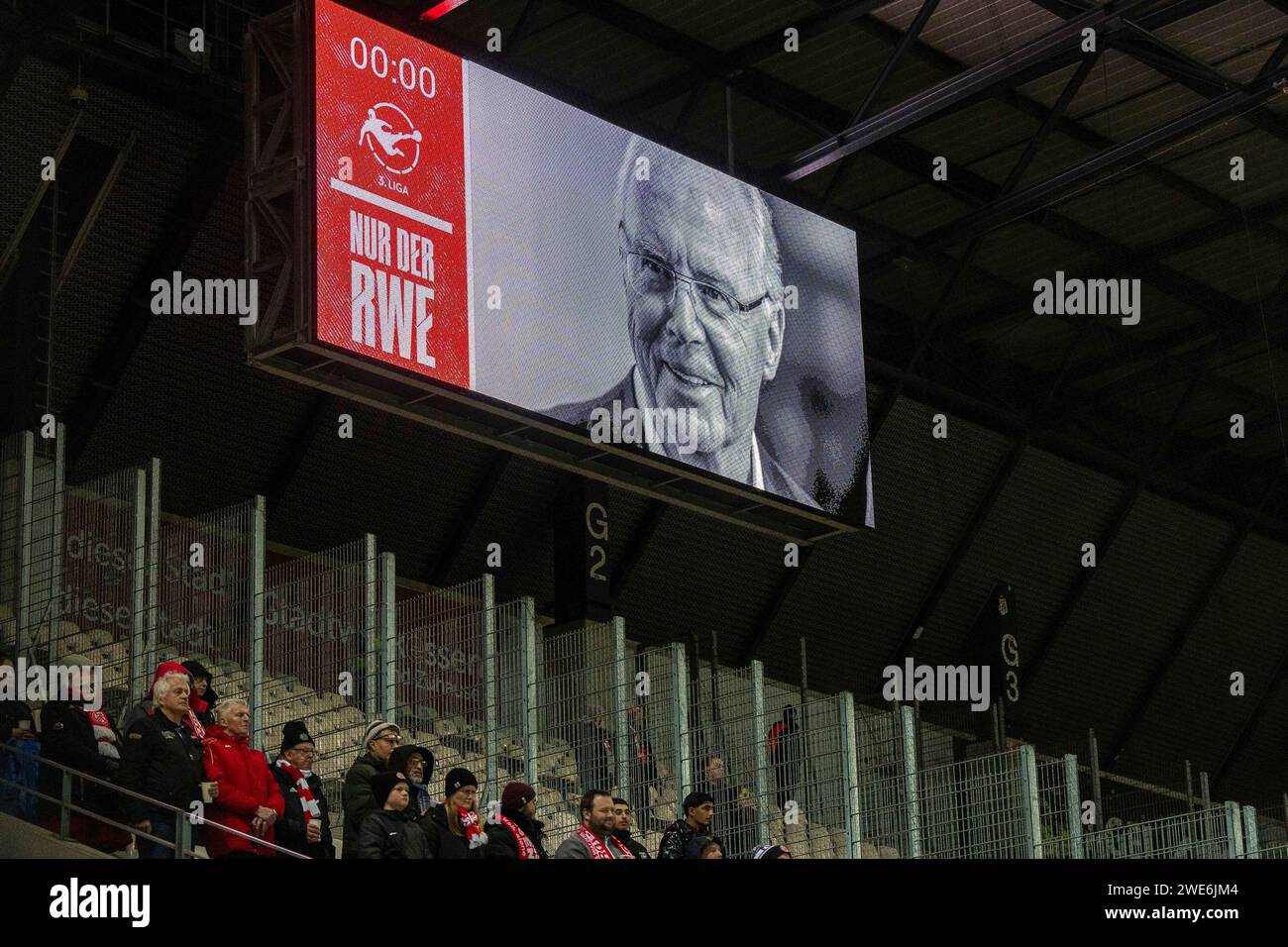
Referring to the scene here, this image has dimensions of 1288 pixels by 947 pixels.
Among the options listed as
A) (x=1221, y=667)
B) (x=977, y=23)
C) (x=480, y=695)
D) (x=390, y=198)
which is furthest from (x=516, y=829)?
(x=1221, y=667)

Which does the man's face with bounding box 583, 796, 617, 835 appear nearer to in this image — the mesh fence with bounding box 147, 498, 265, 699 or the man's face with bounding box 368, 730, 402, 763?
the man's face with bounding box 368, 730, 402, 763

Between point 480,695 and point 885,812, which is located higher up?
point 480,695

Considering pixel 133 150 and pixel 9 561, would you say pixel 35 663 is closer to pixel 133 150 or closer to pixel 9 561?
pixel 9 561

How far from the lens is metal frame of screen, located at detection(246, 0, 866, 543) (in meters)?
12.8

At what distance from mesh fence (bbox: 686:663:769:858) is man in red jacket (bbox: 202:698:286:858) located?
10.0 feet

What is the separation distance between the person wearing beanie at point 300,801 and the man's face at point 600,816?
1.26 metres

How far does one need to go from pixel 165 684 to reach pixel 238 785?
22.5 inches

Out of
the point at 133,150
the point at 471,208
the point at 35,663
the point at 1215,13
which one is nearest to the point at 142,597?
the point at 35,663

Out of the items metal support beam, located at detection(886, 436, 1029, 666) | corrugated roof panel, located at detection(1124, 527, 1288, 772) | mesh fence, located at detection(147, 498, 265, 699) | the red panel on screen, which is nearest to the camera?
mesh fence, located at detection(147, 498, 265, 699)

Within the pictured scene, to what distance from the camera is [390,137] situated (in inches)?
533

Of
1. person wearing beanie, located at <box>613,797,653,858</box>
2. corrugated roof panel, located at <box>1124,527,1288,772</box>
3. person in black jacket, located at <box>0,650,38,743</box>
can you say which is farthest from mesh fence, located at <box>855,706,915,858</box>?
corrugated roof panel, located at <box>1124,527,1288,772</box>

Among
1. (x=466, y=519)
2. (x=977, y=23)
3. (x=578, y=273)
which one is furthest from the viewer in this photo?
(x=466, y=519)

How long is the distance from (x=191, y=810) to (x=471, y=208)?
502cm

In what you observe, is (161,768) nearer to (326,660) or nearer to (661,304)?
(326,660)
